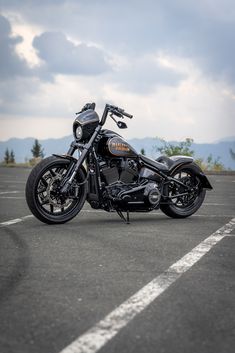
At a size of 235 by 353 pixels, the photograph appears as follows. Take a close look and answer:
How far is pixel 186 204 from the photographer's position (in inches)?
312

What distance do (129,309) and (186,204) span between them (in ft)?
15.6

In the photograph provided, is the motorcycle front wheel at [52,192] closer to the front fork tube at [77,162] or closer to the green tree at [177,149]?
the front fork tube at [77,162]

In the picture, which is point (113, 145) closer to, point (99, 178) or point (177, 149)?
point (99, 178)

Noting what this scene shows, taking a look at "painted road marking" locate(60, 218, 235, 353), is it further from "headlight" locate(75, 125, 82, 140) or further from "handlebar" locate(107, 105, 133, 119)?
"handlebar" locate(107, 105, 133, 119)

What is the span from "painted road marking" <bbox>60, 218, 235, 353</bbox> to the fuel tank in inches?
89.1

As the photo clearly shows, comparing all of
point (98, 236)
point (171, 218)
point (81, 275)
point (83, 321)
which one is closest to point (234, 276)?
point (81, 275)

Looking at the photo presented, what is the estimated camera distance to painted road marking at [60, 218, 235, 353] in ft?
8.89

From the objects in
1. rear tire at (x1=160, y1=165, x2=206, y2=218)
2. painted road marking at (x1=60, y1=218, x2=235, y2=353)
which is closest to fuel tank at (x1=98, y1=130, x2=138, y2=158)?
rear tire at (x1=160, y1=165, x2=206, y2=218)

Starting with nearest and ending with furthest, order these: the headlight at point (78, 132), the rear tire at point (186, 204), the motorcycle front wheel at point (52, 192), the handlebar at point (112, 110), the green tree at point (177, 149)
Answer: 1. the motorcycle front wheel at point (52, 192)
2. the headlight at point (78, 132)
3. the handlebar at point (112, 110)
4. the rear tire at point (186, 204)
5. the green tree at point (177, 149)

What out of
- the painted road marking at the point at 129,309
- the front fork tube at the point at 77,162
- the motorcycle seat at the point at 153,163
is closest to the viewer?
the painted road marking at the point at 129,309

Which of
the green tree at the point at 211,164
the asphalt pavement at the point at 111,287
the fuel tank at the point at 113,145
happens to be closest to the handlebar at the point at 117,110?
the fuel tank at the point at 113,145

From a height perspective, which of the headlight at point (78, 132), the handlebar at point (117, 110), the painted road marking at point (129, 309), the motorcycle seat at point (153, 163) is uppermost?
the handlebar at point (117, 110)

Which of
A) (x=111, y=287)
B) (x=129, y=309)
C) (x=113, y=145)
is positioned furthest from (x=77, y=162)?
(x=129, y=309)

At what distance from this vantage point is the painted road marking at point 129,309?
2.71m
